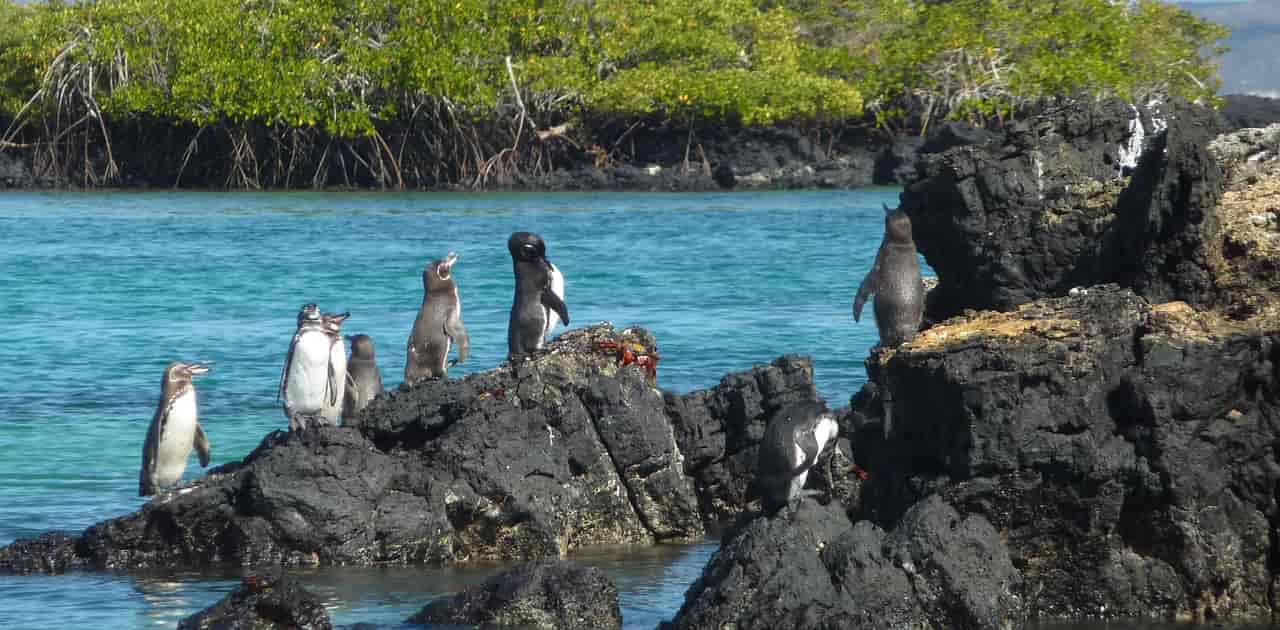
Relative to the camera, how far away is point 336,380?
1052 cm

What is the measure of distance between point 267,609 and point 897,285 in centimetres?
451

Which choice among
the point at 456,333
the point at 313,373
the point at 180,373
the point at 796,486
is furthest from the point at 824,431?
the point at 180,373

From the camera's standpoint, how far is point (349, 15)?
43.3 meters

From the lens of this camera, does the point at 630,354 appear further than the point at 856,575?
Yes

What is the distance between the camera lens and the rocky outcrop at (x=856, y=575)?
265 inches

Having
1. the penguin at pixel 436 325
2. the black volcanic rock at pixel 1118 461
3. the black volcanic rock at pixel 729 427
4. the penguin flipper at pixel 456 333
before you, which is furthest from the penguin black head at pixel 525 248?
the black volcanic rock at pixel 1118 461

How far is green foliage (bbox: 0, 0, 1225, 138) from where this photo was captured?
41625mm

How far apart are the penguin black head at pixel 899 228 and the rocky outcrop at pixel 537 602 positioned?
3537 mm

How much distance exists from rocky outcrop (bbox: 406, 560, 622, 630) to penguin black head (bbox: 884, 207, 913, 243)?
11.6 feet

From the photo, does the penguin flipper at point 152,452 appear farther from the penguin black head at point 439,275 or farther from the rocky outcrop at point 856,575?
the rocky outcrop at point 856,575

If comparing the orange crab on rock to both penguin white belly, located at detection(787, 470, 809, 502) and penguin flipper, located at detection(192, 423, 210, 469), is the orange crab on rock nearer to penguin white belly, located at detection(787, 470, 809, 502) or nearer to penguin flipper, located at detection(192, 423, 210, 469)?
penguin white belly, located at detection(787, 470, 809, 502)

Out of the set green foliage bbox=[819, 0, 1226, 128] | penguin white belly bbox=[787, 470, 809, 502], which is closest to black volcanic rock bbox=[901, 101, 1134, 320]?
penguin white belly bbox=[787, 470, 809, 502]

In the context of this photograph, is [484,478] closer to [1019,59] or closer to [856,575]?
[856,575]

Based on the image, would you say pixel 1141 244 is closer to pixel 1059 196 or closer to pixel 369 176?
pixel 1059 196
